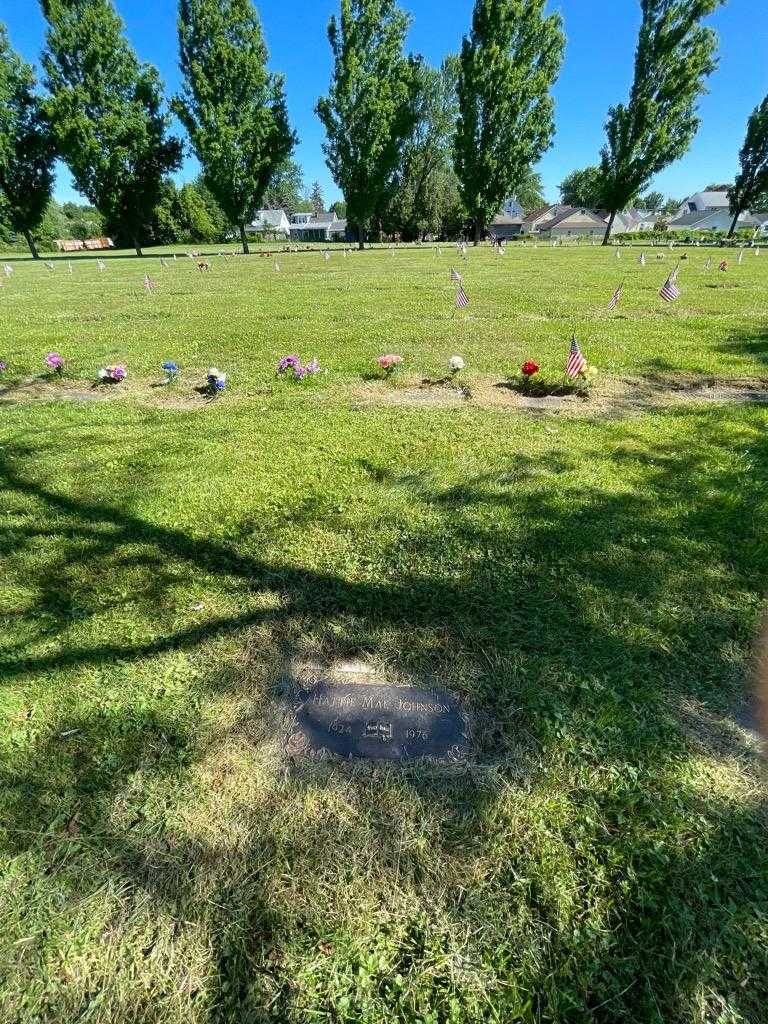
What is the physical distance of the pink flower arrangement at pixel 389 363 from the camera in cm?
598

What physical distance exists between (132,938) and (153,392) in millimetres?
5969

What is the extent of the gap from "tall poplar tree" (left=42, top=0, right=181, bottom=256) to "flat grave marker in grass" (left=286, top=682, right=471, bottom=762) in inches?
1782

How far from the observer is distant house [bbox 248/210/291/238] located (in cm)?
8429

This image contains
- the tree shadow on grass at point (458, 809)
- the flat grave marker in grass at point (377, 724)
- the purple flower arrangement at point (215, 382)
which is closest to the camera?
the tree shadow on grass at point (458, 809)

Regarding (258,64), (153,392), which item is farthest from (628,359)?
(258,64)

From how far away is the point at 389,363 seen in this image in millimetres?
6039

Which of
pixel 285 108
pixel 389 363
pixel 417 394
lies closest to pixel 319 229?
pixel 285 108

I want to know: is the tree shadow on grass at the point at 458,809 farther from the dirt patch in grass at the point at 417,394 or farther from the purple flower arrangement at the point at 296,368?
the purple flower arrangement at the point at 296,368

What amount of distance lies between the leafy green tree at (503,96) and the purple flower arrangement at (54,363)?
3832 centimetres

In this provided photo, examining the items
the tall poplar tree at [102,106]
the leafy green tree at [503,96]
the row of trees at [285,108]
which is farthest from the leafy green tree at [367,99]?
the tall poplar tree at [102,106]

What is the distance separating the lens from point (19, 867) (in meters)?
1.58

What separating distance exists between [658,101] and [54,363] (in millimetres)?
47430

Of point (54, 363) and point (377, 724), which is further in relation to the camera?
point (54, 363)

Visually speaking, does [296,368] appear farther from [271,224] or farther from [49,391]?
[271,224]
